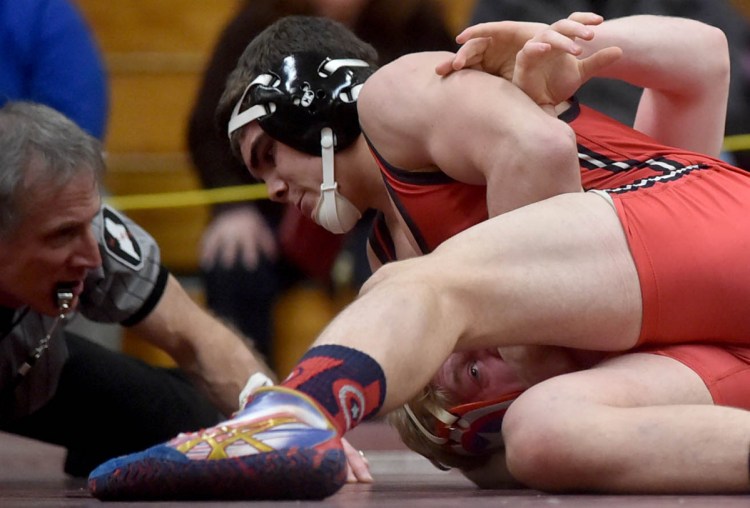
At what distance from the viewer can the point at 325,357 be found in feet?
5.97

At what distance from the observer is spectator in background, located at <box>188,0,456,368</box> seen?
408 cm

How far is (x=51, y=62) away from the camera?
3.78 meters

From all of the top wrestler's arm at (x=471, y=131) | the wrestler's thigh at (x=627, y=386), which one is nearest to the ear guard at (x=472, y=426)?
the wrestler's thigh at (x=627, y=386)

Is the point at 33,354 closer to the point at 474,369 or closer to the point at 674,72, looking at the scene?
the point at 474,369

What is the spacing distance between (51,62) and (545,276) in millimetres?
2164

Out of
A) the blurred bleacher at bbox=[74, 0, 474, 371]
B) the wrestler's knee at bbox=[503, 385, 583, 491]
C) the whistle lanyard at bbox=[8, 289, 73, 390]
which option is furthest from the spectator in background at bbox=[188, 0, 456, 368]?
the wrestler's knee at bbox=[503, 385, 583, 491]

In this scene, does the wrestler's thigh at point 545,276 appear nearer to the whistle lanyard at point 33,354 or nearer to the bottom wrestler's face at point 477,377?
the bottom wrestler's face at point 477,377

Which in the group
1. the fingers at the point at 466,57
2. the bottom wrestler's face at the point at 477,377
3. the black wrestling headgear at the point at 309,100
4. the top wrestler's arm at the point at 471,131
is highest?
the fingers at the point at 466,57

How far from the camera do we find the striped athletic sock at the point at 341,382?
5.83 ft

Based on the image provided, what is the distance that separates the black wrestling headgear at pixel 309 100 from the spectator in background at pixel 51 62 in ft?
4.47

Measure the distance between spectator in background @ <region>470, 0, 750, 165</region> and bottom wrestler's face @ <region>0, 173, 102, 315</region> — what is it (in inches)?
50.1

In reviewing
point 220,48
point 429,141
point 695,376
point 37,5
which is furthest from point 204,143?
point 695,376

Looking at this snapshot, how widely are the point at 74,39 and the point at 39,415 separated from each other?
1.10 metres

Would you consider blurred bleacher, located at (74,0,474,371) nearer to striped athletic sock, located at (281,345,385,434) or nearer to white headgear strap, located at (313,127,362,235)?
white headgear strap, located at (313,127,362,235)
